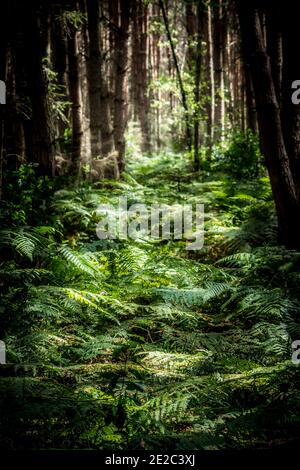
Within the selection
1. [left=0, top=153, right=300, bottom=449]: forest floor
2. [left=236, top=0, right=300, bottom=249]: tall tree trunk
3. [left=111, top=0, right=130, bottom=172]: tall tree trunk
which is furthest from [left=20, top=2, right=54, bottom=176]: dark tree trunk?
[left=111, top=0, right=130, bottom=172]: tall tree trunk

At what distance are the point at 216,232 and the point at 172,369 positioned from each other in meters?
3.72

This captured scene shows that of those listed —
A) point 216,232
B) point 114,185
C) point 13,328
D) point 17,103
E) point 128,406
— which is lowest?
point 128,406

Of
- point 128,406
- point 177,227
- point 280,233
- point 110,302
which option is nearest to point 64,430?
point 128,406

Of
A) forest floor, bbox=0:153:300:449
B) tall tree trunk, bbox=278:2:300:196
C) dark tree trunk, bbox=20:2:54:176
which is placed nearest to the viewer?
forest floor, bbox=0:153:300:449

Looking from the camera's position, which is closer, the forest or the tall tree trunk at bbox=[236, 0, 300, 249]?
the forest

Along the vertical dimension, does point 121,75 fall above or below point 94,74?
above

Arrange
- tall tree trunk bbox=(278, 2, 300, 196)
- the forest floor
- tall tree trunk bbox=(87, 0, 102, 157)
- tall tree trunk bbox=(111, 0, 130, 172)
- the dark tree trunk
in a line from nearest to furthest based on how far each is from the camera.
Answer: the forest floor → tall tree trunk bbox=(278, 2, 300, 196) → the dark tree trunk → tall tree trunk bbox=(87, 0, 102, 157) → tall tree trunk bbox=(111, 0, 130, 172)

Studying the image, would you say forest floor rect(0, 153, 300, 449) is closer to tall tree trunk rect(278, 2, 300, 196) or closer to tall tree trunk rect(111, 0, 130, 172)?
tall tree trunk rect(278, 2, 300, 196)

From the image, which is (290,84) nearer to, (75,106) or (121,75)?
(75,106)

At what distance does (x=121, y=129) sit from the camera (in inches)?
464

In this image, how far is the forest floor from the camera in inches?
87.1

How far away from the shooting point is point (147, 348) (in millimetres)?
3291

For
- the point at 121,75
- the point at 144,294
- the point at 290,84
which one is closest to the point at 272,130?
the point at 290,84

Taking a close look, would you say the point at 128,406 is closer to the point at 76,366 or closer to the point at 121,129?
the point at 76,366
